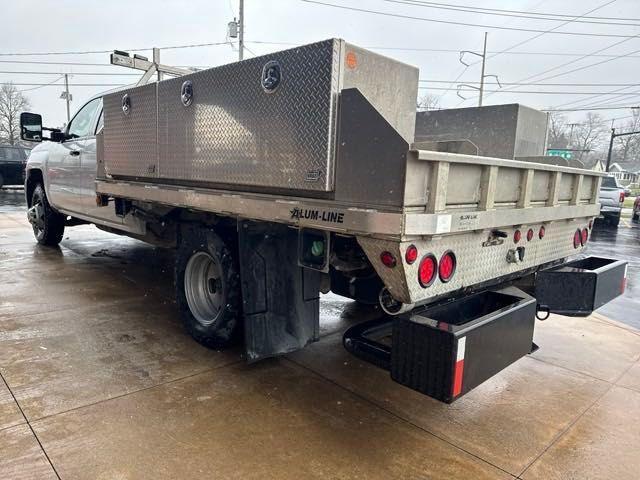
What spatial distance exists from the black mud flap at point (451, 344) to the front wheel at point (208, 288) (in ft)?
3.45

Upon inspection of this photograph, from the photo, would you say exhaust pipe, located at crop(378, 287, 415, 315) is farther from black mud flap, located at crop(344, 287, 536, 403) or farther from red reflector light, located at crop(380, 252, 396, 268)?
red reflector light, located at crop(380, 252, 396, 268)

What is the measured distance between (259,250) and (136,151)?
66.3 inches

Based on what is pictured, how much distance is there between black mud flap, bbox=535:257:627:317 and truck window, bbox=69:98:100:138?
5518 millimetres

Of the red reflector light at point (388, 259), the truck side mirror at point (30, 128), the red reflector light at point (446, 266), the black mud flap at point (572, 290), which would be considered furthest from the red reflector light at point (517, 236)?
the truck side mirror at point (30, 128)

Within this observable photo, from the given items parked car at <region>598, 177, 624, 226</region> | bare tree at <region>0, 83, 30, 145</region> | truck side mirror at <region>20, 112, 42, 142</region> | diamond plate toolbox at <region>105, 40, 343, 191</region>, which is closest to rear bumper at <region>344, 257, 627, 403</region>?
diamond plate toolbox at <region>105, 40, 343, 191</region>

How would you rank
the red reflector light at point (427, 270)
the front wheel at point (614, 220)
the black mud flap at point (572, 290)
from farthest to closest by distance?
the front wheel at point (614, 220) < the black mud flap at point (572, 290) < the red reflector light at point (427, 270)

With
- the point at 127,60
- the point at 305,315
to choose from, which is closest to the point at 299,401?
Answer: the point at 305,315

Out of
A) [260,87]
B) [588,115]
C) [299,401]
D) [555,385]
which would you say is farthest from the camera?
[588,115]

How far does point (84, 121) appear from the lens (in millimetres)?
6488

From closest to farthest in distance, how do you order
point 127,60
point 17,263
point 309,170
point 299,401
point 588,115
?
point 309,170 < point 299,401 < point 127,60 < point 17,263 < point 588,115

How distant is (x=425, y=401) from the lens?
3.27m

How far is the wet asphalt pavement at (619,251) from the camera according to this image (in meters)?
5.68

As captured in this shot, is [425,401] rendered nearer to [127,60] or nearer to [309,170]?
[309,170]

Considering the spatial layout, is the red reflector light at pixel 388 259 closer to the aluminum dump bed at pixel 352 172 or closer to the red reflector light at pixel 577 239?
the aluminum dump bed at pixel 352 172
